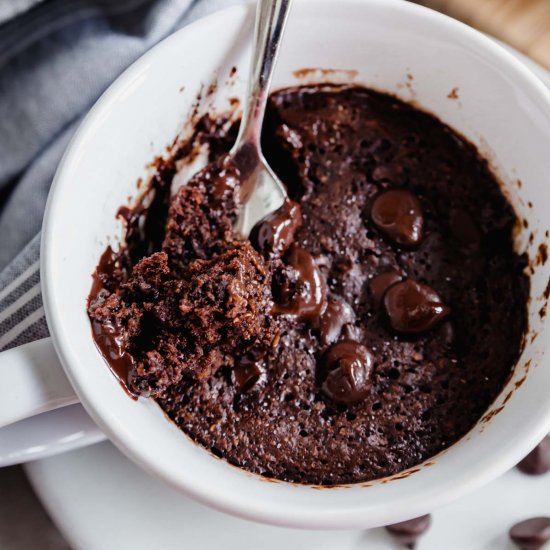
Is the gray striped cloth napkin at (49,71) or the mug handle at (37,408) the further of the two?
the gray striped cloth napkin at (49,71)

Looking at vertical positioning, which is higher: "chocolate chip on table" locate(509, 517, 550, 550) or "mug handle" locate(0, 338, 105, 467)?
"mug handle" locate(0, 338, 105, 467)

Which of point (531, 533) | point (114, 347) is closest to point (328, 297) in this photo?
point (114, 347)

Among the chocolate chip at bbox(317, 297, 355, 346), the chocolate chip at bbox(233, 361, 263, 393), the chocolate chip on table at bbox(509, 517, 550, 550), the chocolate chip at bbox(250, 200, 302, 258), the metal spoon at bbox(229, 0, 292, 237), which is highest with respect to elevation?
the metal spoon at bbox(229, 0, 292, 237)

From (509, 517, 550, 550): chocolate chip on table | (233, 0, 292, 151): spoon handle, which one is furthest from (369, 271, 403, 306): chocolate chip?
(509, 517, 550, 550): chocolate chip on table

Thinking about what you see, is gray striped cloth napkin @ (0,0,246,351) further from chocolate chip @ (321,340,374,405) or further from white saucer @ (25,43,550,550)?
chocolate chip @ (321,340,374,405)

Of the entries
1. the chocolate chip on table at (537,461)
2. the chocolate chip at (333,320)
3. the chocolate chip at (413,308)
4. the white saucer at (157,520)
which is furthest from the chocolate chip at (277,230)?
the chocolate chip on table at (537,461)

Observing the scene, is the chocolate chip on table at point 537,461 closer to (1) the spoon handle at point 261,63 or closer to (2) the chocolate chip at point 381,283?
(2) the chocolate chip at point 381,283
